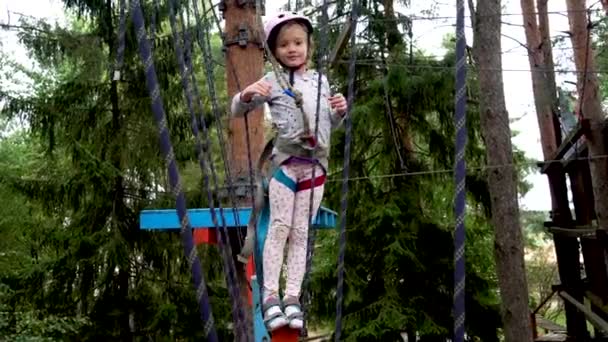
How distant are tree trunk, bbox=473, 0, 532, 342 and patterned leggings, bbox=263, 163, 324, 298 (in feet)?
14.2

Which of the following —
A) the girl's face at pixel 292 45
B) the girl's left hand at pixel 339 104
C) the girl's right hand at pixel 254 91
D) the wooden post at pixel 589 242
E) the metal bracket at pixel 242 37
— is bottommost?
the wooden post at pixel 589 242

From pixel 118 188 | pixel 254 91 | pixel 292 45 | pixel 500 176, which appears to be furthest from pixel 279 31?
pixel 118 188

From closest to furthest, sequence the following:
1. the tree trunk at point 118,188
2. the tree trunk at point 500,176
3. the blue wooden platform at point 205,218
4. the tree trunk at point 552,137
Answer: the blue wooden platform at point 205,218
the tree trunk at point 500,176
the tree trunk at point 552,137
the tree trunk at point 118,188

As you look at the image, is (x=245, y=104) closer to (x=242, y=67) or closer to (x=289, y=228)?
(x=289, y=228)

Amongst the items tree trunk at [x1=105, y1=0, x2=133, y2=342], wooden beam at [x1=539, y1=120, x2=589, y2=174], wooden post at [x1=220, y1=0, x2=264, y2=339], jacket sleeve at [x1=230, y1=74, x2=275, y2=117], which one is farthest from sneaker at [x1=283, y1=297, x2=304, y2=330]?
tree trunk at [x1=105, y1=0, x2=133, y2=342]

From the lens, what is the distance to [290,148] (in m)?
2.54

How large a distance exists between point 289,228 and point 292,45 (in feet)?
2.07

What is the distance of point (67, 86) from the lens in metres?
7.60

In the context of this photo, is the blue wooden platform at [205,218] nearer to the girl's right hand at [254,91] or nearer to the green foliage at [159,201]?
the girl's right hand at [254,91]

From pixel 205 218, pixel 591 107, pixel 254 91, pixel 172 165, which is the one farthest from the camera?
pixel 591 107

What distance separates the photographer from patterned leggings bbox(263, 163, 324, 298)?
254cm

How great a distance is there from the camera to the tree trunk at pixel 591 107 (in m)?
5.88

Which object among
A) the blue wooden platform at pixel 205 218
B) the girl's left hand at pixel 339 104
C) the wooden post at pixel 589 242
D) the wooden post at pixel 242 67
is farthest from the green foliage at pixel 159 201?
the girl's left hand at pixel 339 104

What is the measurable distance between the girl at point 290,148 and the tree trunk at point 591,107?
3777mm
